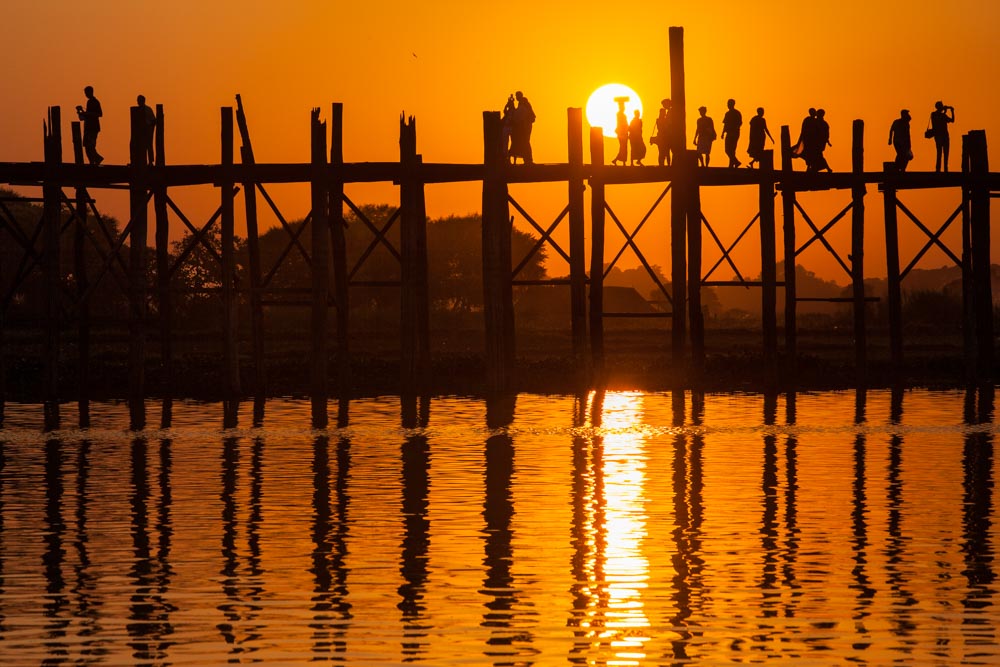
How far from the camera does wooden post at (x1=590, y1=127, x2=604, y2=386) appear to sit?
2991 cm

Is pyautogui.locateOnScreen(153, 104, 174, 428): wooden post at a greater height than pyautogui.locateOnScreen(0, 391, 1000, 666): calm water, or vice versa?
pyautogui.locateOnScreen(153, 104, 174, 428): wooden post

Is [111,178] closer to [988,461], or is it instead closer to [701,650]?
[988,461]

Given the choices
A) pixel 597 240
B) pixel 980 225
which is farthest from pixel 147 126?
pixel 980 225

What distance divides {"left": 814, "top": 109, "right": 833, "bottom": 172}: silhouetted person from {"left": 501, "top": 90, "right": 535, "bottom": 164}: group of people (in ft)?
18.0

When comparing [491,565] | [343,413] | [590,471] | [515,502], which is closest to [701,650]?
[491,565]

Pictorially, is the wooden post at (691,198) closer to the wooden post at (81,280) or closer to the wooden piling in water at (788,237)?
the wooden piling in water at (788,237)

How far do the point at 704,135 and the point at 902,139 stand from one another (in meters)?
3.73

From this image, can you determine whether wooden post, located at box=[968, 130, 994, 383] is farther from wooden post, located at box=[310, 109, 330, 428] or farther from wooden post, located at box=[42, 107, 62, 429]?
wooden post, located at box=[42, 107, 62, 429]

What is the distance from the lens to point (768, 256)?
32.3 meters

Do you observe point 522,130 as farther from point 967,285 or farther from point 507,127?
point 967,285

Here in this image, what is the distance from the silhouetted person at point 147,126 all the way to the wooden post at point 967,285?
14032mm

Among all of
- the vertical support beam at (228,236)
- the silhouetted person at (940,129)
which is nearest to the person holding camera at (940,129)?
the silhouetted person at (940,129)

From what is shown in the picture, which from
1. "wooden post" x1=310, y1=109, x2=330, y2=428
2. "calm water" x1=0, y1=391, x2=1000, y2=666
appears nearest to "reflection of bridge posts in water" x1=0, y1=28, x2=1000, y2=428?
"wooden post" x1=310, y1=109, x2=330, y2=428

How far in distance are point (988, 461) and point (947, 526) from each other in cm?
581
